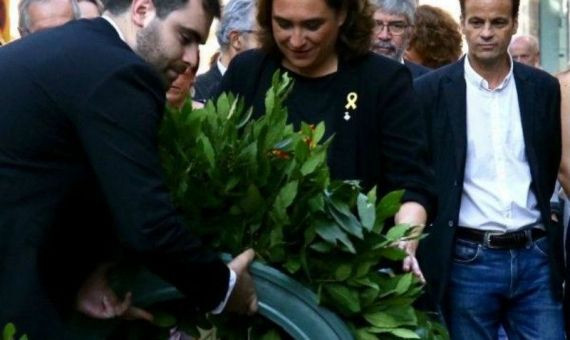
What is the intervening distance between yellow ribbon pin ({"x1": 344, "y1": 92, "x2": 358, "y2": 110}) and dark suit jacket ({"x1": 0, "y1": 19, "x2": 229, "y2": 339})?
156 centimetres

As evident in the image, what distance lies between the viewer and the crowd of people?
4.82 m

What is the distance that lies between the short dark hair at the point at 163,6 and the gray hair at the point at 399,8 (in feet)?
13.3

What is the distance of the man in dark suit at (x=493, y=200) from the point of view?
753 cm

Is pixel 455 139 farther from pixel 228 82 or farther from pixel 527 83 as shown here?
pixel 228 82

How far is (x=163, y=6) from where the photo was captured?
16.5ft

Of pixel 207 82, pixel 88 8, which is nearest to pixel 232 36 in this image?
pixel 207 82

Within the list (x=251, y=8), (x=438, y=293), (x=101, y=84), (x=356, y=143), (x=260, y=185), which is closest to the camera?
(x=101, y=84)

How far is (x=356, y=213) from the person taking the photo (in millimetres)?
5387

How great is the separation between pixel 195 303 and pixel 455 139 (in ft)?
8.93

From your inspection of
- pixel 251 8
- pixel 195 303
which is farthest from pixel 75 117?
pixel 251 8

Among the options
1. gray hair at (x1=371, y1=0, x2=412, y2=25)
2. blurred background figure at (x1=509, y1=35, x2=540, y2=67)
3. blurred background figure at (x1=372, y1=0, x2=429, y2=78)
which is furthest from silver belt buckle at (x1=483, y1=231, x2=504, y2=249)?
blurred background figure at (x1=509, y1=35, x2=540, y2=67)

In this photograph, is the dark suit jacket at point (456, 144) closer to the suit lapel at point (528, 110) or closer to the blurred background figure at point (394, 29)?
the suit lapel at point (528, 110)

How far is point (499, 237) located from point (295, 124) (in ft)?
4.74

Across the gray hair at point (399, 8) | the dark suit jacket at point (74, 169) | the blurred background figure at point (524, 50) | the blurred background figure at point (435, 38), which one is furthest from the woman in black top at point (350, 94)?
the blurred background figure at point (524, 50)
